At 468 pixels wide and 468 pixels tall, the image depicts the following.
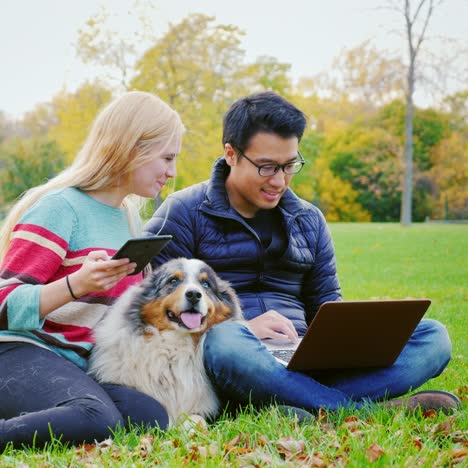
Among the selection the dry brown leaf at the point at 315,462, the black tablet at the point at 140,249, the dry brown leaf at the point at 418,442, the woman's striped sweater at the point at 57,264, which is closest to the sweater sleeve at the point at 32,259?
the woman's striped sweater at the point at 57,264

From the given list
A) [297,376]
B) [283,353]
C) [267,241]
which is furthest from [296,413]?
[267,241]

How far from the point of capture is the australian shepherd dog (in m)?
3.25

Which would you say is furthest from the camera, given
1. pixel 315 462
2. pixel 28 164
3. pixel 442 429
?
pixel 28 164

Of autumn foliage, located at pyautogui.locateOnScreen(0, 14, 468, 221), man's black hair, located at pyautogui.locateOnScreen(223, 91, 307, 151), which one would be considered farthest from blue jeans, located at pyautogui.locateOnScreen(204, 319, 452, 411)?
autumn foliage, located at pyautogui.locateOnScreen(0, 14, 468, 221)

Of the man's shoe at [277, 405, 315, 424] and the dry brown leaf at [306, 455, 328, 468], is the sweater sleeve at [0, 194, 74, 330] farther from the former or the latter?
the dry brown leaf at [306, 455, 328, 468]

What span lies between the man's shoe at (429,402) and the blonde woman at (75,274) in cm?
114

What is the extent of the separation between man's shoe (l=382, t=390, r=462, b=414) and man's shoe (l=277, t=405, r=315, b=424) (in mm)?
445

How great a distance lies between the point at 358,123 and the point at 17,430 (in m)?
40.2

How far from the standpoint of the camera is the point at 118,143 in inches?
132

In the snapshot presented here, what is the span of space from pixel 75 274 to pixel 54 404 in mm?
567

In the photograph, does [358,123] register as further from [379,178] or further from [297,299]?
[297,299]

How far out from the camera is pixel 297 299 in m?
4.04

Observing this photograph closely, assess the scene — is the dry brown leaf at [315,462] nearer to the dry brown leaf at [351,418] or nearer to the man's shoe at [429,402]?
the dry brown leaf at [351,418]

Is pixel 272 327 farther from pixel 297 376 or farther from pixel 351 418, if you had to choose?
pixel 351 418
